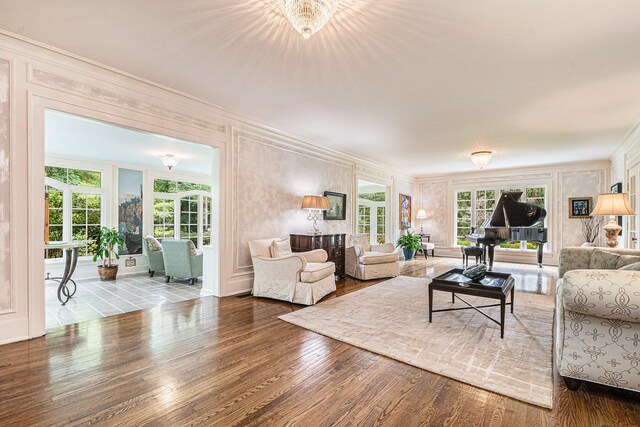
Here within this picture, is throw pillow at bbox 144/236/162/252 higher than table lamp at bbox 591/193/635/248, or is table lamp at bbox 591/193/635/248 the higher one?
table lamp at bbox 591/193/635/248

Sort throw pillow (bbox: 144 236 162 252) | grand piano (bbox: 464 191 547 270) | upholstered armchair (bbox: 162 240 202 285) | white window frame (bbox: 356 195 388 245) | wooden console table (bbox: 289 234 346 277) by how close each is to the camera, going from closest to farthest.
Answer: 1. wooden console table (bbox: 289 234 346 277)
2. upholstered armchair (bbox: 162 240 202 285)
3. throw pillow (bbox: 144 236 162 252)
4. grand piano (bbox: 464 191 547 270)
5. white window frame (bbox: 356 195 388 245)

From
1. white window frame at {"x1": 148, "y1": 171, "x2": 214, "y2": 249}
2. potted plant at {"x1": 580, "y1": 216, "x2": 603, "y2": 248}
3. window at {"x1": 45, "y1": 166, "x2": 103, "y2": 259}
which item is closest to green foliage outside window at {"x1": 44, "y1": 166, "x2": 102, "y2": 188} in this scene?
window at {"x1": 45, "y1": 166, "x2": 103, "y2": 259}

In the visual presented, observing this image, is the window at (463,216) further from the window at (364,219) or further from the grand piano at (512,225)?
the window at (364,219)

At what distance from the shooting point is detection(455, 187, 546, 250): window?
843 centimetres

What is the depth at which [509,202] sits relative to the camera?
6859mm

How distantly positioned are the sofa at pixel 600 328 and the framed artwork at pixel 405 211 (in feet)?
23.5

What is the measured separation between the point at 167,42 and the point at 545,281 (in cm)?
678

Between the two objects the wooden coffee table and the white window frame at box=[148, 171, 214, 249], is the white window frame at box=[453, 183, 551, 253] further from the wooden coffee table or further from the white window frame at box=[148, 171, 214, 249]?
the white window frame at box=[148, 171, 214, 249]

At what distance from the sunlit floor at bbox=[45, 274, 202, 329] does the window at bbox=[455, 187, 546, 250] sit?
7523 mm

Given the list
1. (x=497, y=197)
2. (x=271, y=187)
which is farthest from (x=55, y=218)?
(x=497, y=197)

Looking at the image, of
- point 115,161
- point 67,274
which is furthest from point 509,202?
point 115,161

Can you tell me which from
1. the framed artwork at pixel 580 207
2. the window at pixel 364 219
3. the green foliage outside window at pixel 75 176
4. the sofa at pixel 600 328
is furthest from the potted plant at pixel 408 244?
the green foliage outside window at pixel 75 176


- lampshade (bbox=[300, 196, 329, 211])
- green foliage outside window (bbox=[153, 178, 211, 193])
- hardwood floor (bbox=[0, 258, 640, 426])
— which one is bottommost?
hardwood floor (bbox=[0, 258, 640, 426])

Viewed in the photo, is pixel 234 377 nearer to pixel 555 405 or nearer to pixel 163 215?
pixel 555 405
